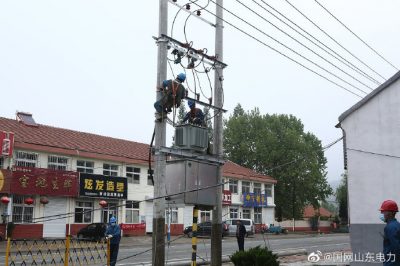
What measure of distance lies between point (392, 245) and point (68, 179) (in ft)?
103

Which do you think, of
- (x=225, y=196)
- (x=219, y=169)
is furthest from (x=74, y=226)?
(x=219, y=169)

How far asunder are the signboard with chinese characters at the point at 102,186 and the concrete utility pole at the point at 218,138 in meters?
25.7

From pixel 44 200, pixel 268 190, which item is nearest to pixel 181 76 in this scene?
pixel 44 200

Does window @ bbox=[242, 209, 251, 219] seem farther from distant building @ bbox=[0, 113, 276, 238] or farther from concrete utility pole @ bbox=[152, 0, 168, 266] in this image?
concrete utility pole @ bbox=[152, 0, 168, 266]

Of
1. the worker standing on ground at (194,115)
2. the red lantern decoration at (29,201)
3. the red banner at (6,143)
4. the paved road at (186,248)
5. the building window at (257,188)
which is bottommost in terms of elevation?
the paved road at (186,248)

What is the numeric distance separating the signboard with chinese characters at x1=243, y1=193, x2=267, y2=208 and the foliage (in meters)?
43.8

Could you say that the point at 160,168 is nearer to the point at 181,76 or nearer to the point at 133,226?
the point at 181,76

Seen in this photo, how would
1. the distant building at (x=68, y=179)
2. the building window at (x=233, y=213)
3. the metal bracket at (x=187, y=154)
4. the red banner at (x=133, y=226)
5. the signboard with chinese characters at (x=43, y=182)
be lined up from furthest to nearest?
the building window at (x=233, y=213) < the red banner at (x=133, y=226) < the distant building at (x=68, y=179) < the signboard with chinese characters at (x=43, y=182) < the metal bracket at (x=187, y=154)

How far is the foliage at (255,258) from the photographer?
10.9m

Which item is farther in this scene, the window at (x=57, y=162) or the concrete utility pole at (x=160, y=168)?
the window at (x=57, y=162)

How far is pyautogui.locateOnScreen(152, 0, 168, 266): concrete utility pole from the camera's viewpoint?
35.3 ft

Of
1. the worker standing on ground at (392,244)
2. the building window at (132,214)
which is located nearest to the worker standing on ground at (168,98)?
the worker standing on ground at (392,244)

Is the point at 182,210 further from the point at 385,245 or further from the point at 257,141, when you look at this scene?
the point at 385,245

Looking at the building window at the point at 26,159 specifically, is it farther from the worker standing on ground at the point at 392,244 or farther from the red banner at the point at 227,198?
the worker standing on ground at the point at 392,244
